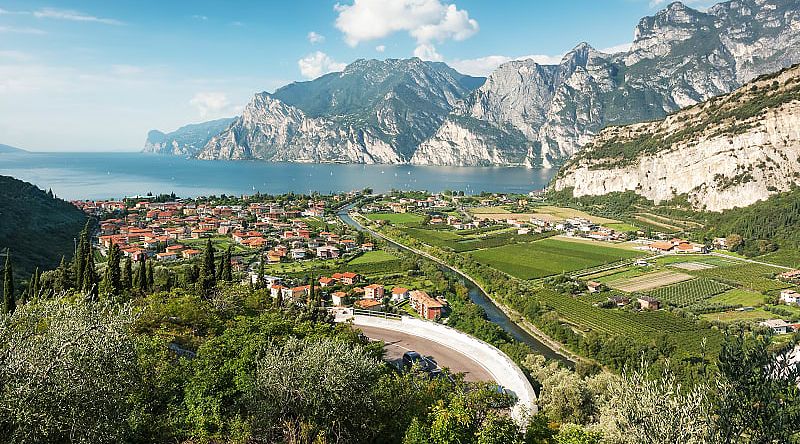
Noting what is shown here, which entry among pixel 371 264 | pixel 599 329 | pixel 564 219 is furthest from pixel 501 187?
pixel 599 329

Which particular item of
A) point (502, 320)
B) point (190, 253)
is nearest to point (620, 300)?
point (502, 320)

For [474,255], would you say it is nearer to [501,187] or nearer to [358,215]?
[358,215]

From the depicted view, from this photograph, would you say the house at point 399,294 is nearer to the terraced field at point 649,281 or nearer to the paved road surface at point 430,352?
the paved road surface at point 430,352

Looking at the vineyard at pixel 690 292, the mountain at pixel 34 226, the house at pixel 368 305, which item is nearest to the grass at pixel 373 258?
the house at pixel 368 305

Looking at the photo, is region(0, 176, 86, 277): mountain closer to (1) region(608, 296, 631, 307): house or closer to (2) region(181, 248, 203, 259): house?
(2) region(181, 248, 203, 259): house

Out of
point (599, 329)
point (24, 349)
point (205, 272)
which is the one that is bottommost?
point (599, 329)
